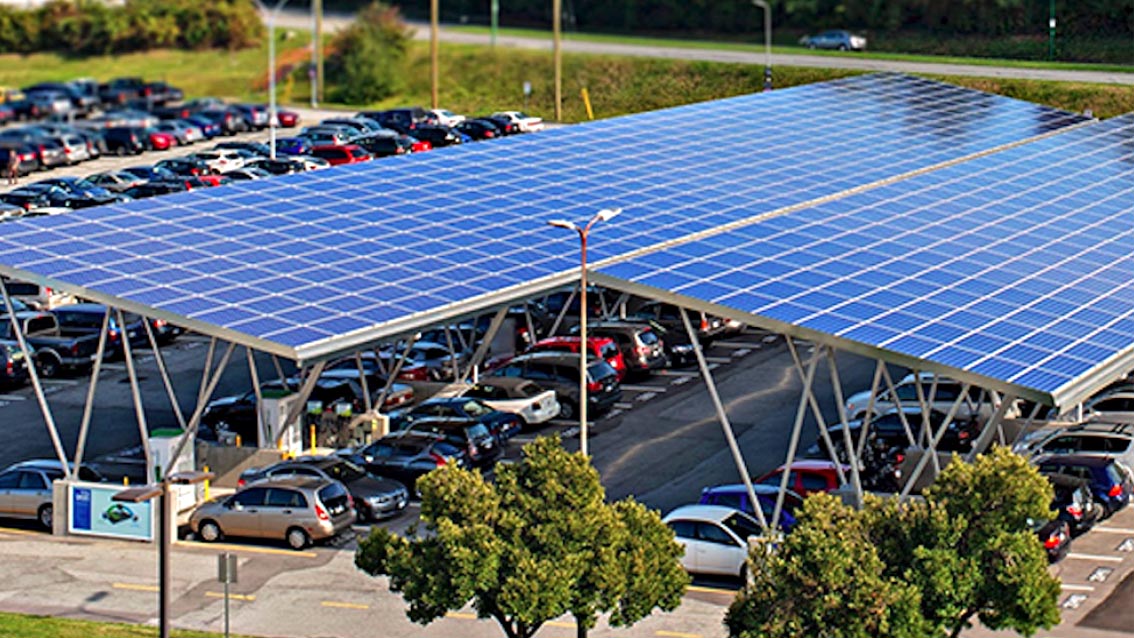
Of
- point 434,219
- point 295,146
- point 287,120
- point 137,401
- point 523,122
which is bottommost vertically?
point 287,120

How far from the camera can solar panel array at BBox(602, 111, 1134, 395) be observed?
138 feet

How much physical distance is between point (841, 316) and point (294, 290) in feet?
37.2

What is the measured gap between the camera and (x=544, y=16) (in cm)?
14112

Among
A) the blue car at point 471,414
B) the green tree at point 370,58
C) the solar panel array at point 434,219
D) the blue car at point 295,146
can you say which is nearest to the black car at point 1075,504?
the solar panel array at point 434,219

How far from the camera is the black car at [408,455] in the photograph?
48469 mm

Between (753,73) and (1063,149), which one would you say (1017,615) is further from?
(753,73)

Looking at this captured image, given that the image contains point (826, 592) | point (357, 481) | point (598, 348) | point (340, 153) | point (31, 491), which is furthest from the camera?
point (340, 153)

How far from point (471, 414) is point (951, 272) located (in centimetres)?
1264

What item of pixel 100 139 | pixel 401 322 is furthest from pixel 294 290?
pixel 100 139

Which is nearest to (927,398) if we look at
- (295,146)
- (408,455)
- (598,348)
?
(598,348)

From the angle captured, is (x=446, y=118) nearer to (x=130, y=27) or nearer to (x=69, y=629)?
(x=130, y=27)

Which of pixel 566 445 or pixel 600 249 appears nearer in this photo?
pixel 600 249

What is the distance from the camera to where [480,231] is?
49.3 meters

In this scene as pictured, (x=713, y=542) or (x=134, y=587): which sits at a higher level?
(x=713, y=542)
